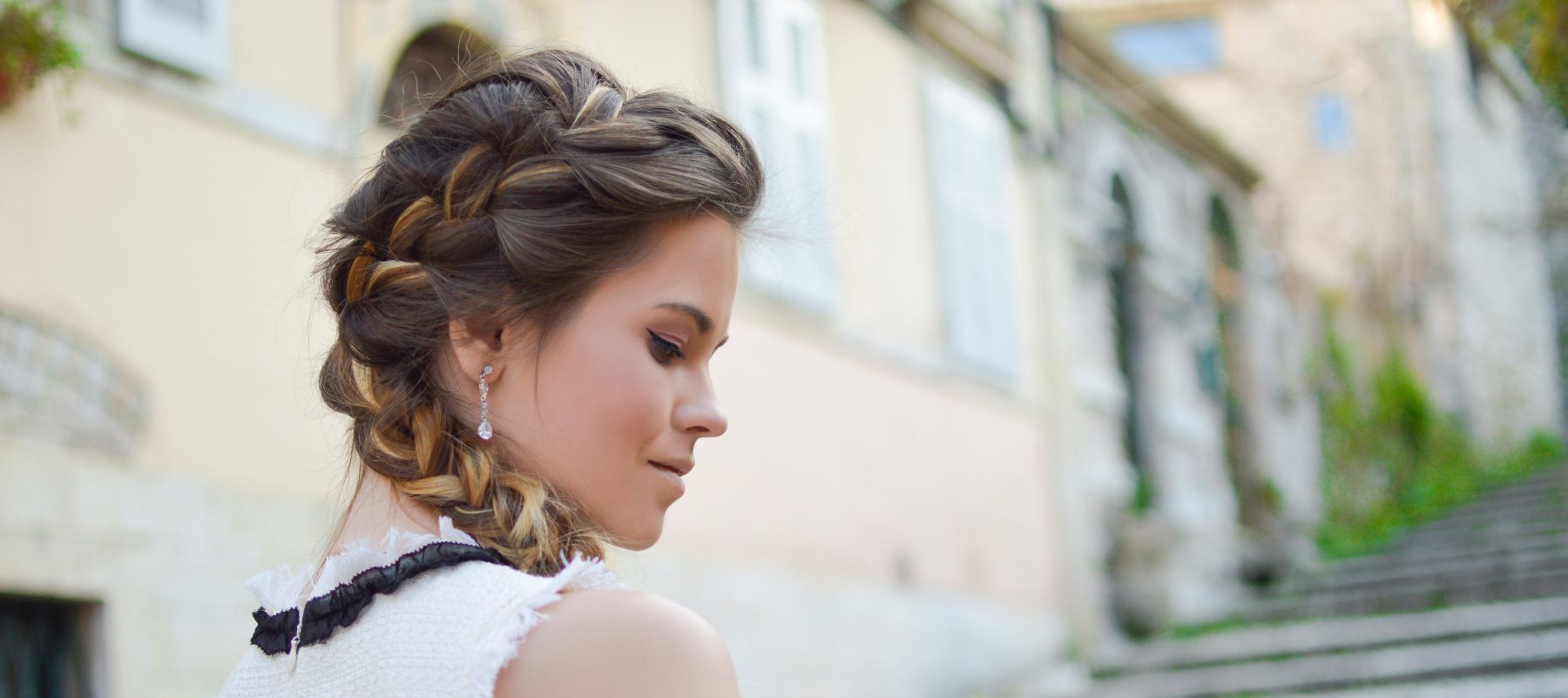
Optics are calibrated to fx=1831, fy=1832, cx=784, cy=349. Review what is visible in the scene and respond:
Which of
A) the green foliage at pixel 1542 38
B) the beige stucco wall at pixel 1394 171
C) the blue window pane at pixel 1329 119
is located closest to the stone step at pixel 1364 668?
the green foliage at pixel 1542 38

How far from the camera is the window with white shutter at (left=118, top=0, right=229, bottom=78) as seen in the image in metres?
5.42

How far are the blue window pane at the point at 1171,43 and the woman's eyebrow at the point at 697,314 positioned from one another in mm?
22475

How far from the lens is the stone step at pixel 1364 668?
8539 mm

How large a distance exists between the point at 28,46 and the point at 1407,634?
7.66m

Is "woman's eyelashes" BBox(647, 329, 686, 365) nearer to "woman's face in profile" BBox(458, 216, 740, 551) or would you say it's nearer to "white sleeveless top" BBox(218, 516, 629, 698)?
"woman's face in profile" BBox(458, 216, 740, 551)

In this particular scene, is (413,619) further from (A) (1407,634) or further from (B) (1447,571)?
(B) (1447,571)

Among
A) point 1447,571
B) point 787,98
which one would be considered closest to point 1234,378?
point 1447,571

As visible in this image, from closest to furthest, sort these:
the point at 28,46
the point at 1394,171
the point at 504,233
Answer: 1. the point at 504,233
2. the point at 28,46
3. the point at 1394,171

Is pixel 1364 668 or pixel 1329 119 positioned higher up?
pixel 1329 119

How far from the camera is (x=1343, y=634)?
10.3 metres

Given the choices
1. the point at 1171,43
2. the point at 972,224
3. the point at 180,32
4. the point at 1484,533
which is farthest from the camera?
the point at 1171,43

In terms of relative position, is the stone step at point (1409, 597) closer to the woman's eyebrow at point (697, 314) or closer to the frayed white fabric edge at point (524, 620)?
the woman's eyebrow at point (697, 314)

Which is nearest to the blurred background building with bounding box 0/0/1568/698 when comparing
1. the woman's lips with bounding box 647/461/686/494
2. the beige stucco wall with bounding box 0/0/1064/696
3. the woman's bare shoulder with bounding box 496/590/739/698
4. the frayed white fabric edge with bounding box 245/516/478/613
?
the beige stucco wall with bounding box 0/0/1064/696

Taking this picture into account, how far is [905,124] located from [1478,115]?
1521cm
